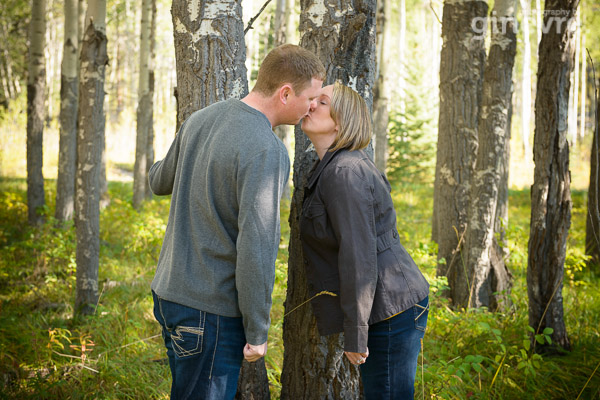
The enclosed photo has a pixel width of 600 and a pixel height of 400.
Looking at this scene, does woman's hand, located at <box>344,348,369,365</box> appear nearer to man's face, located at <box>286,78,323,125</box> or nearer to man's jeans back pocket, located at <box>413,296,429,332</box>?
man's jeans back pocket, located at <box>413,296,429,332</box>

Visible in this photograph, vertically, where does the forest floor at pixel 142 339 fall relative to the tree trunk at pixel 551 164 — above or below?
below

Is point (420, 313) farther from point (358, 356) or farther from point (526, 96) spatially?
point (526, 96)

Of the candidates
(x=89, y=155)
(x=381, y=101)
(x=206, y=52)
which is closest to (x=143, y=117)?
(x=381, y=101)

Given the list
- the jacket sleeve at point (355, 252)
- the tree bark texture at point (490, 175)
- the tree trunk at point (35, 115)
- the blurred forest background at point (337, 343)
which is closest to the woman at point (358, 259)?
the jacket sleeve at point (355, 252)

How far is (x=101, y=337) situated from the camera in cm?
462

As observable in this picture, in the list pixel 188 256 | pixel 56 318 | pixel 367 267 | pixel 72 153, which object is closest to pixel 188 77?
pixel 188 256

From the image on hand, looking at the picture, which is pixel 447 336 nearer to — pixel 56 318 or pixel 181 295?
pixel 181 295

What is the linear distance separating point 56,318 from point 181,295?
3.88m

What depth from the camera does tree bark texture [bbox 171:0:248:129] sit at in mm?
2879

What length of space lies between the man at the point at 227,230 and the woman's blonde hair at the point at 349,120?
0.79ft

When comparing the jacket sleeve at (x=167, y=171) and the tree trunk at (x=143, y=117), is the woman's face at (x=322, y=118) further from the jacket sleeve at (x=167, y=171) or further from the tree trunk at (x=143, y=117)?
the tree trunk at (x=143, y=117)

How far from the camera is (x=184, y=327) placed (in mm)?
2117

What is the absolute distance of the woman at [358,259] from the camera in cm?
220

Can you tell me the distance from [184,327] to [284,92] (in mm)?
1074
